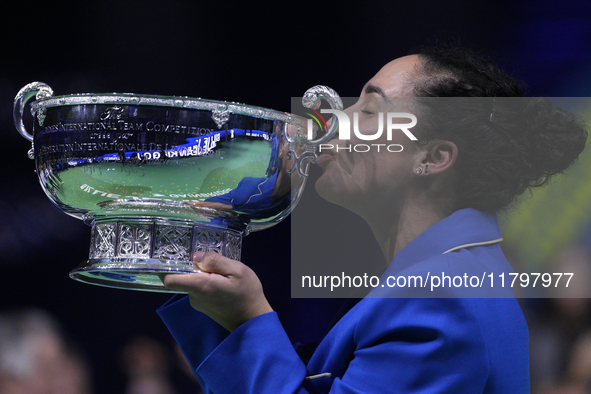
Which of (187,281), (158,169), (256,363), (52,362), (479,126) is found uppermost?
(479,126)

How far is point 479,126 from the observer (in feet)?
3.10

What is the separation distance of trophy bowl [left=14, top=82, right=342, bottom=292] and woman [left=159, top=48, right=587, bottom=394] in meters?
0.07

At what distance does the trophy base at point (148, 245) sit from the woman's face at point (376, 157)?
249mm

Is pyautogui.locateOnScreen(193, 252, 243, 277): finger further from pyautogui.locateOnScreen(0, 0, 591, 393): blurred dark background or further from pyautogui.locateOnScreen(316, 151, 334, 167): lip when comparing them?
pyautogui.locateOnScreen(0, 0, 591, 393): blurred dark background

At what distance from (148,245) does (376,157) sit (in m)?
0.40

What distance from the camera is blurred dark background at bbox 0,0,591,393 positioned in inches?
66.2

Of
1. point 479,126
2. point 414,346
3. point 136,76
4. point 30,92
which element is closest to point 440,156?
point 479,126

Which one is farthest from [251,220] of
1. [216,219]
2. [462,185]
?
[462,185]

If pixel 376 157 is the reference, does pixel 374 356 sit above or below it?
below

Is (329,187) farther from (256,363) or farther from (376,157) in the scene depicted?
(256,363)

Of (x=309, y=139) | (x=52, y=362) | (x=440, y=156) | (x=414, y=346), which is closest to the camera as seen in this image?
(x=414, y=346)

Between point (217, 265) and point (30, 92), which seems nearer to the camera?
point (217, 265)

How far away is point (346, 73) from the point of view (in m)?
1.67

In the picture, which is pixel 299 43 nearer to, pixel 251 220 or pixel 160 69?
pixel 160 69
